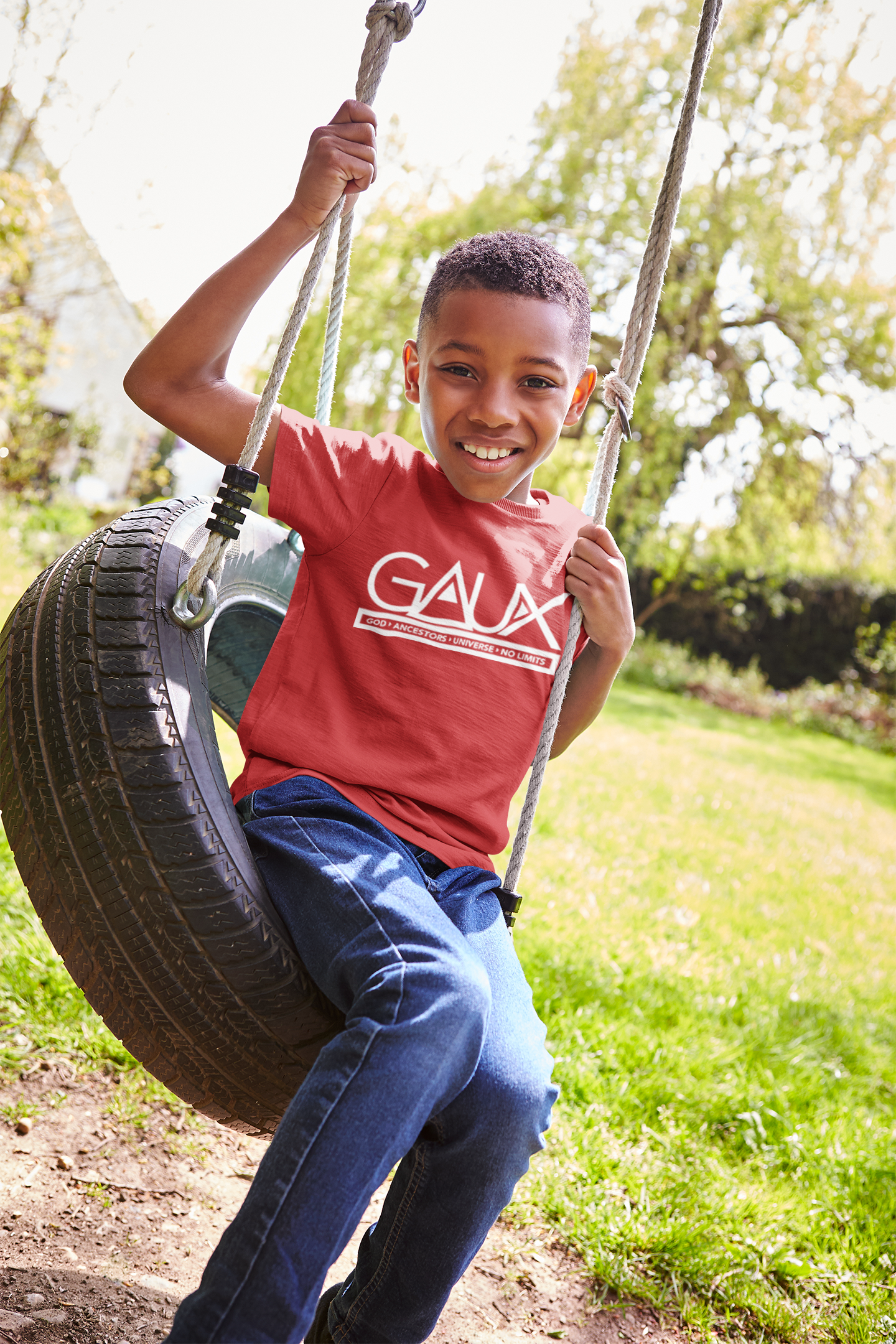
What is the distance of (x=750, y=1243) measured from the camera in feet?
6.62

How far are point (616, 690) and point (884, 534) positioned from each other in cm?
368

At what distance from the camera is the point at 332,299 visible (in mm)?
1706

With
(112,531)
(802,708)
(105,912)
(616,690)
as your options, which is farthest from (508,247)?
(802,708)

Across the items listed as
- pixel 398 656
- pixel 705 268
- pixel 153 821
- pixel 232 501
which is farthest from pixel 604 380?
pixel 705 268

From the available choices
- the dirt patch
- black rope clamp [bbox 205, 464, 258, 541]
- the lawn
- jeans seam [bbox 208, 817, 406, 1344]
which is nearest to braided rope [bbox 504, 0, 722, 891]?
jeans seam [bbox 208, 817, 406, 1344]

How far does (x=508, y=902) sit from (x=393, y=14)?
1.38m

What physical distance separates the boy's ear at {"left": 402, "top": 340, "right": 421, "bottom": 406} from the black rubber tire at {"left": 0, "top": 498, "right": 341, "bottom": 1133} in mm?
654

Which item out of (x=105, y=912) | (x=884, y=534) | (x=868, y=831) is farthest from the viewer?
(x=884, y=534)

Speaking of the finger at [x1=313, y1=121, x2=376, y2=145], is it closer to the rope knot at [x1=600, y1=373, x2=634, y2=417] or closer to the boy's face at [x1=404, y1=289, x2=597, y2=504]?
the boy's face at [x1=404, y1=289, x2=597, y2=504]

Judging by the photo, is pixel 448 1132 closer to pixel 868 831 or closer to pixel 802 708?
pixel 868 831

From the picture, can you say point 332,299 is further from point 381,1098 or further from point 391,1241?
point 391,1241

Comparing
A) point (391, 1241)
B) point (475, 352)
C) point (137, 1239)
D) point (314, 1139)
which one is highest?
point (475, 352)

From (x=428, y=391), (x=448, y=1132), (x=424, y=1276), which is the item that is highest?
(x=428, y=391)

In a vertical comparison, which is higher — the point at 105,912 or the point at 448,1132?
the point at 105,912
